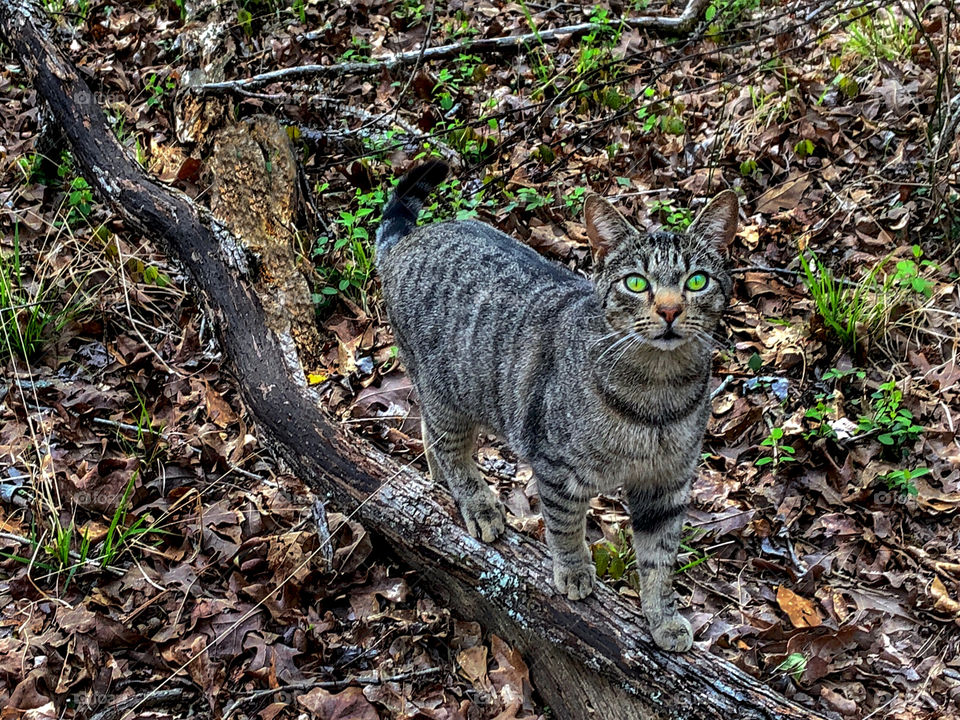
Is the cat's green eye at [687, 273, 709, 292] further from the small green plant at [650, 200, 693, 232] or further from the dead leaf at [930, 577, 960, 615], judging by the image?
the small green plant at [650, 200, 693, 232]

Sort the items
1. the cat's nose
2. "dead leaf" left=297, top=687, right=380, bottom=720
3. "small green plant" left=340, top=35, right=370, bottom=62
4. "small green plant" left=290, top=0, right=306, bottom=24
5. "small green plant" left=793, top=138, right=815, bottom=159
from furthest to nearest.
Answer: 1. "small green plant" left=290, top=0, right=306, bottom=24
2. "small green plant" left=340, top=35, right=370, bottom=62
3. "small green plant" left=793, top=138, right=815, bottom=159
4. "dead leaf" left=297, top=687, right=380, bottom=720
5. the cat's nose

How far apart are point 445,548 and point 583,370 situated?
0.90 m

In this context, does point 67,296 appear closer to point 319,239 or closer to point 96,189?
point 96,189

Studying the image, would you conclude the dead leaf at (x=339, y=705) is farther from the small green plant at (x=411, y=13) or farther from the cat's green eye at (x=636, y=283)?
the small green plant at (x=411, y=13)

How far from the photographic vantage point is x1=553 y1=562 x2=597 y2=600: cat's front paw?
2.86 m

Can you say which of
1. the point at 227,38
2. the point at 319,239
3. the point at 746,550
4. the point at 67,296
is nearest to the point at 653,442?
the point at 746,550

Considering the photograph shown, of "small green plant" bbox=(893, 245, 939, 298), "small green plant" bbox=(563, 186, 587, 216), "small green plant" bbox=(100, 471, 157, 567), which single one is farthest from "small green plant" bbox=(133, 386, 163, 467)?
"small green plant" bbox=(893, 245, 939, 298)

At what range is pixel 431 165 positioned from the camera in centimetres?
366

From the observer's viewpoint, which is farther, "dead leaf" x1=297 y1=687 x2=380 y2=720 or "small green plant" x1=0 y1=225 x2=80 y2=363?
"small green plant" x1=0 y1=225 x2=80 y2=363

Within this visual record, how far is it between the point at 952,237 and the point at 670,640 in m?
2.83

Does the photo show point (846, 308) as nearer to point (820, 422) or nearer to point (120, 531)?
point (820, 422)

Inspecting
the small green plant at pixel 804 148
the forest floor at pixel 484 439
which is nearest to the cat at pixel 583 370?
the forest floor at pixel 484 439

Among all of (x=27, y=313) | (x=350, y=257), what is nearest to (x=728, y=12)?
(x=350, y=257)

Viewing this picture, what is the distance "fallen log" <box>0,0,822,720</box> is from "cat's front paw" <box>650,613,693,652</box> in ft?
0.09
